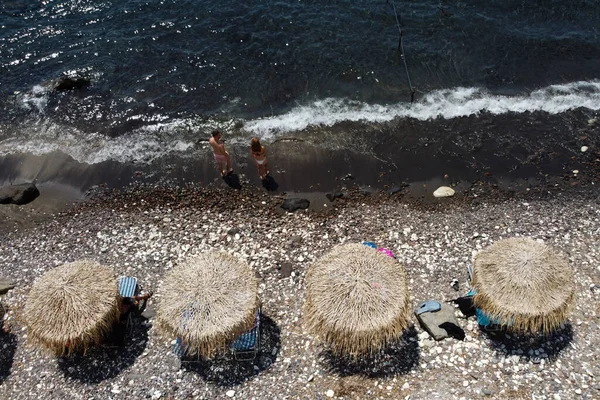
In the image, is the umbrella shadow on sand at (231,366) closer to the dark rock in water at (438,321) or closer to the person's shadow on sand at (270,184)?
the dark rock in water at (438,321)

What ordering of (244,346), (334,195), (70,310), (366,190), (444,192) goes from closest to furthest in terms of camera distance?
(70,310)
(244,346)
(444,192)
(334,195)
(366,190)

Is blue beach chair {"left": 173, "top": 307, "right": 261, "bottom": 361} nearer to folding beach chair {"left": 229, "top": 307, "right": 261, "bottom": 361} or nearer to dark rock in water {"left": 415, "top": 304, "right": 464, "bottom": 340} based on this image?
folding beach chair {"left": 229, "top": 307, "right": 261, "bottom": 361}

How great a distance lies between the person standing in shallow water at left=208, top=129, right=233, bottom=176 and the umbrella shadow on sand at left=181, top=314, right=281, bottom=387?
7.91 m

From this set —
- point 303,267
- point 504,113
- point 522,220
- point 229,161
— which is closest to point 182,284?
point 303,267

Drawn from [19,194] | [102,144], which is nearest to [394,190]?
[102,144]

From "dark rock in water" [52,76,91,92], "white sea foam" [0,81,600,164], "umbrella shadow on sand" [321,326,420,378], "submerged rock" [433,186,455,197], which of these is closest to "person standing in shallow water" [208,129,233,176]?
"white sea foam" [0,81,600,164]

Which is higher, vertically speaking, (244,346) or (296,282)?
(244,346)

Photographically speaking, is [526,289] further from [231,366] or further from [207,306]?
[207,306]

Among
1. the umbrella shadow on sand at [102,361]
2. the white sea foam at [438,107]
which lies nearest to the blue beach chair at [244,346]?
the umbrella shadow on sand at [102,361]

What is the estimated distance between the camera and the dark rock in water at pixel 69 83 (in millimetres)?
22625

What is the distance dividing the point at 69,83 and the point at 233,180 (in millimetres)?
11664

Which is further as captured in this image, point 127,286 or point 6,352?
point 127,286

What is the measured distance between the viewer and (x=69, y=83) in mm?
22641

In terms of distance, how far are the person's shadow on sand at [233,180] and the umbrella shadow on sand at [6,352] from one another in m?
8.73
